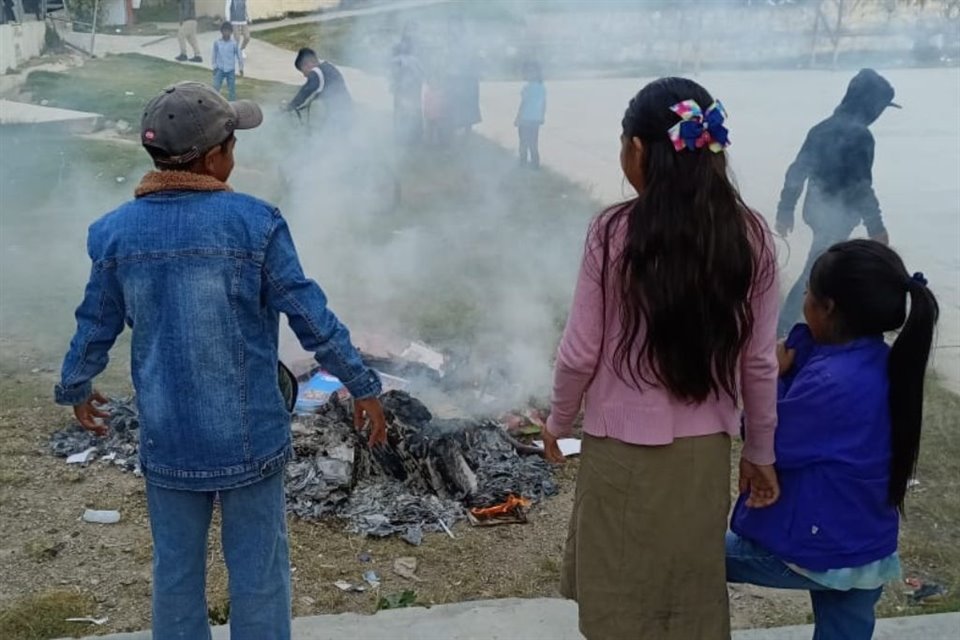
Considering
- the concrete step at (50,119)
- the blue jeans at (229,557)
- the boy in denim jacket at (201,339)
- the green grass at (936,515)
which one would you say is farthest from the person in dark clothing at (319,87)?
the blue jeans at (229,557)

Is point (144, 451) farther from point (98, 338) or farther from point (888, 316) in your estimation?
point (888, 316)

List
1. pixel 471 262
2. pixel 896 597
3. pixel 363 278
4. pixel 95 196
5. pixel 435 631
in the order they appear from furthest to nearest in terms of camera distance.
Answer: pixel 95 196, pixel 471 262, pixel 363 278, pixel 896 597, pixel 435 631

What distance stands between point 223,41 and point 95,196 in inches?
235

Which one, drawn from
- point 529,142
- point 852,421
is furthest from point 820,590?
point 529,142

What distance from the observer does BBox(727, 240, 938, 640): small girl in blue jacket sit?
83.2 inches

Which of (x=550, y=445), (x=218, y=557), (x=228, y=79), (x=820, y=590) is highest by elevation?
(x=228, y=79)

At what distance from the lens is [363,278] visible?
7.09 m

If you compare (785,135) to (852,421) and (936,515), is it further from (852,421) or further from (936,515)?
(852,421)

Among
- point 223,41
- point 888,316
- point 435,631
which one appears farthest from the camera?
point 223,41

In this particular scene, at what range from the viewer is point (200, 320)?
2094 mm

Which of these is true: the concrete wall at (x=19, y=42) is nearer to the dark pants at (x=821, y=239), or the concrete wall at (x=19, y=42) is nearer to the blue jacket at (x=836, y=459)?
the dark pants at (x=821, y=239)

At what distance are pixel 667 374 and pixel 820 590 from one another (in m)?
0.77

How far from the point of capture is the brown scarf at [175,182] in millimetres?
2107

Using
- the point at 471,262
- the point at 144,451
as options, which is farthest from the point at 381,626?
the point at 471,262
